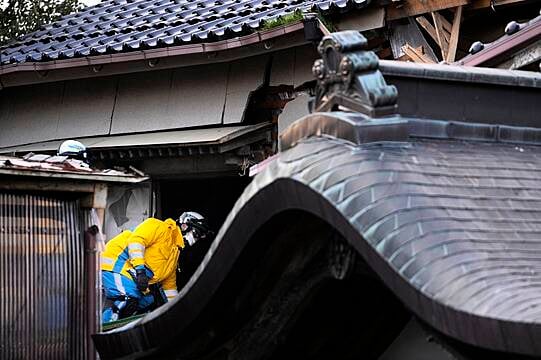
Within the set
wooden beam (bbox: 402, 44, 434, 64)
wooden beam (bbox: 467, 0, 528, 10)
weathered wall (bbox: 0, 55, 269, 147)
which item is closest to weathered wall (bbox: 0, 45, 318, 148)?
weathered wall (bbox: 0, 55, 269, 147)

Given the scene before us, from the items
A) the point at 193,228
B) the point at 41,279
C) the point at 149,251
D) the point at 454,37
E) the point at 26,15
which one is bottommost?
the point at 41,279

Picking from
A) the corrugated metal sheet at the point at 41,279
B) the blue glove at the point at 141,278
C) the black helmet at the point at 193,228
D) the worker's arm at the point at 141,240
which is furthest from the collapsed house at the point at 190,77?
the corrugated metal sheet at the point at 41,279

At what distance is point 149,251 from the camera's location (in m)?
9.47

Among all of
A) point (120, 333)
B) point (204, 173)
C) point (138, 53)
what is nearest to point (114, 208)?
point (204, 173)

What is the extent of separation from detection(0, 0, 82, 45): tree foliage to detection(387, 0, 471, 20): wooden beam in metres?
6.50

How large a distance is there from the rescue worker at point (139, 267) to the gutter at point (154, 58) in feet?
5.70

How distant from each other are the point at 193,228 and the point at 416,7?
122 inches

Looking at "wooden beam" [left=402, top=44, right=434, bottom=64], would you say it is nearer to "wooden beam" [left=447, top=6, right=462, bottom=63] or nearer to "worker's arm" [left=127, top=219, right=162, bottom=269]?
"wooden beam" [left=447, top=6, right=462, bottom=63]

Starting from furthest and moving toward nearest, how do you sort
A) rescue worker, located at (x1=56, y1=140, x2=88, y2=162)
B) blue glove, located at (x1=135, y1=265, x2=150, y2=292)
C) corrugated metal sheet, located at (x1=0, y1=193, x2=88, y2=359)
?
blue glove, located at (x1=135, y1=265, x2=150, y2=292) → rescue worker, located at (x1=56, y1=140, x2=88, y2=162) → corrugated metal sheet, located at (x1=0, y1=193, x2=88, y2=359)

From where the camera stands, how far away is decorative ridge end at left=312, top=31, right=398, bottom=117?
3.13 m

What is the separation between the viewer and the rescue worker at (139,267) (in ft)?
30.5

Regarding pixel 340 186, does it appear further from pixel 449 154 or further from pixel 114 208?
pixel 114 208

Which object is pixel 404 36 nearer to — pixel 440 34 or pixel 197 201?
pixel 440 34

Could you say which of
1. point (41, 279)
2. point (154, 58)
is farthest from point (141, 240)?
point (41, 279)
